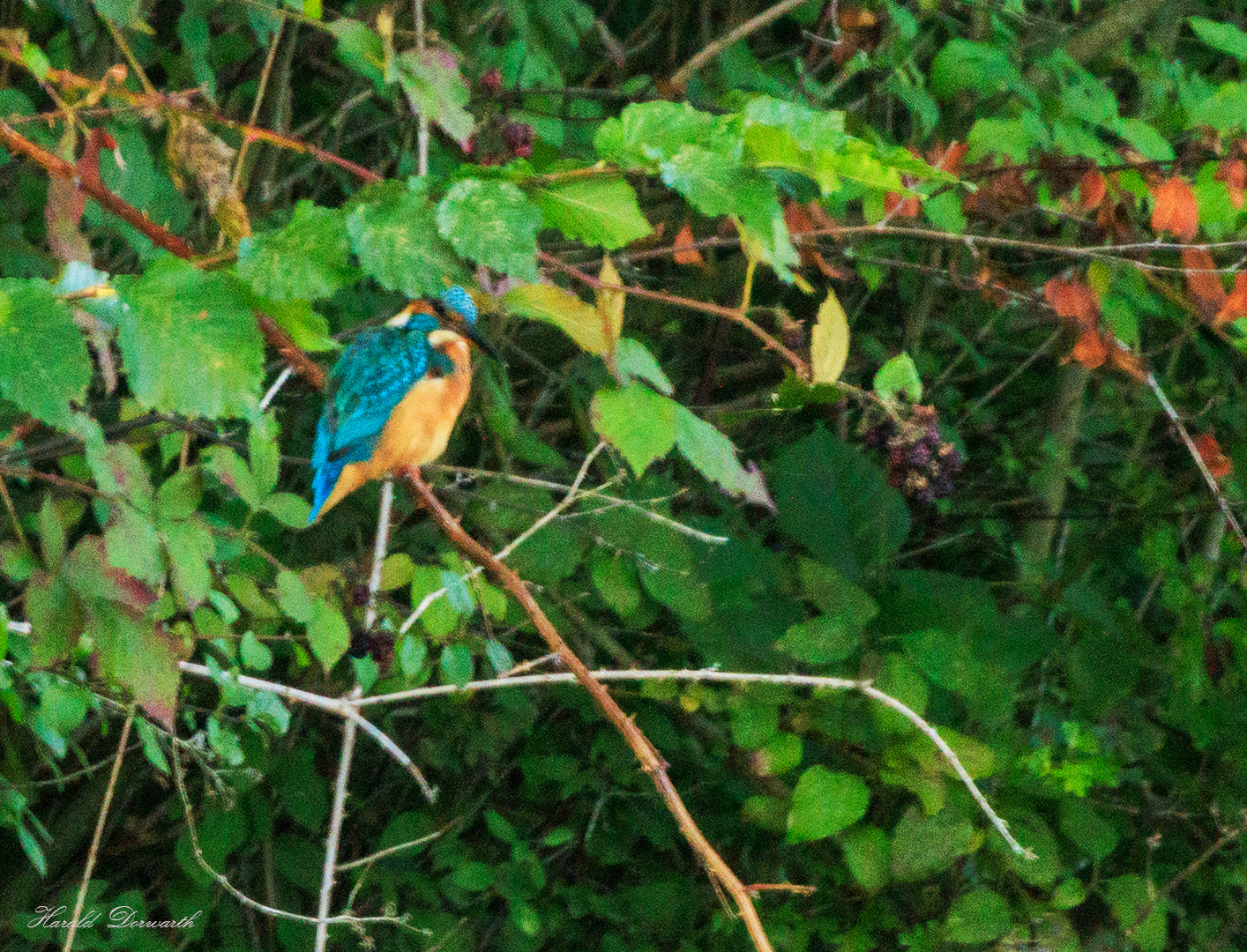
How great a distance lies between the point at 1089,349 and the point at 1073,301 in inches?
3.3

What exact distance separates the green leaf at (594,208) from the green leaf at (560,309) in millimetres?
128

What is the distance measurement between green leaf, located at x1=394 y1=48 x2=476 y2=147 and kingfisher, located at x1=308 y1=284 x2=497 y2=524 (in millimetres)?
636

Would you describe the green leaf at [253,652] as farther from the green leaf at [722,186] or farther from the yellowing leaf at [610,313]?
the green leaf at [722,186]

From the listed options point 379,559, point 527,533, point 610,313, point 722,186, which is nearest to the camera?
point 722,186

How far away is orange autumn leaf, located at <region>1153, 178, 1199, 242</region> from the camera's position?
1.97 m

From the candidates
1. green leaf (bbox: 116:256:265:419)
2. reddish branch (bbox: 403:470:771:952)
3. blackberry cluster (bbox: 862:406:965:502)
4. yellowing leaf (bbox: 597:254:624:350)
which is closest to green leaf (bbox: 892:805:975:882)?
blackberry cluster (bbox: 862:406:965:502)

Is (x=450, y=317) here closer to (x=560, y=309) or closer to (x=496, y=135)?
(x=496, y=135)

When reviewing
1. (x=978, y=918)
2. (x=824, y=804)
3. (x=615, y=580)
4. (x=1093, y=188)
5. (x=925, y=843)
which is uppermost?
(x=1093, y=188)

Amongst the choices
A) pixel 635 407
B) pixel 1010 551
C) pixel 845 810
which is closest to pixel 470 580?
pixel 635 407

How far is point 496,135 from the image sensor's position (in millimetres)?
2570

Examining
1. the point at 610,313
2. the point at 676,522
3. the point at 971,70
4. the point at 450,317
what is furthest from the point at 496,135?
the point at 610,313

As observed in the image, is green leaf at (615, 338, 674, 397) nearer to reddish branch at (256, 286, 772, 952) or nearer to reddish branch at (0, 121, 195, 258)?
reddish branch at (256, 286, 772, 952)

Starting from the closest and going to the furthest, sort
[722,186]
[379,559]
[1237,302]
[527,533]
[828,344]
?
[722,186]
[828,344]
[527,533]
[379,559]
[1237,302]

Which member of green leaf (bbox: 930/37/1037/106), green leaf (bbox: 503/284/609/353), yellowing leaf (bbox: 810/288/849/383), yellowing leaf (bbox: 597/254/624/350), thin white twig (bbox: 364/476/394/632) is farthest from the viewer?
green leaf (bbox: 930/37/1037/106)
